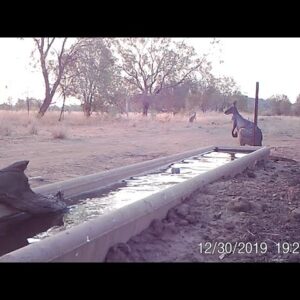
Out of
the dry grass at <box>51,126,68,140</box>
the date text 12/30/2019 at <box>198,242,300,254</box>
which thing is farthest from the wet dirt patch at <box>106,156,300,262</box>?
the dry grass at <box>51,126,68,140</box>

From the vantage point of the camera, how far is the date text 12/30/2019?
4176mm

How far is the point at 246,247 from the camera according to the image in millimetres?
4289

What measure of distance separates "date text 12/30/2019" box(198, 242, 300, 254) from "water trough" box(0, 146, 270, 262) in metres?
0.74

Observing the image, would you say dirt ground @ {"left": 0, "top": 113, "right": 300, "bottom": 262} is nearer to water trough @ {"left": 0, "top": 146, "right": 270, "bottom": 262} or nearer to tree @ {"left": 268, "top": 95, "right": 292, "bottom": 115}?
water trough @ {"left": 0, "top": 146, "right": 270, "bottom": 262}

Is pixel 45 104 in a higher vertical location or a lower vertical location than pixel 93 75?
lower

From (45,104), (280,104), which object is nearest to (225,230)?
(45,104)

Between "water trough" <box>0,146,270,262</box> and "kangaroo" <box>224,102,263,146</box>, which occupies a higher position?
"kangaroo" <box>224,102,263,146</box>

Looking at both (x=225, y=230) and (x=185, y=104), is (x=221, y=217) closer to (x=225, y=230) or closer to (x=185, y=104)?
(x=225, y=230)

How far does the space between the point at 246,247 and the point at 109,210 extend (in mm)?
2211

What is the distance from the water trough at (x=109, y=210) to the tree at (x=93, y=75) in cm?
2170

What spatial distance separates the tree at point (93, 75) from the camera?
3092 centimetres
